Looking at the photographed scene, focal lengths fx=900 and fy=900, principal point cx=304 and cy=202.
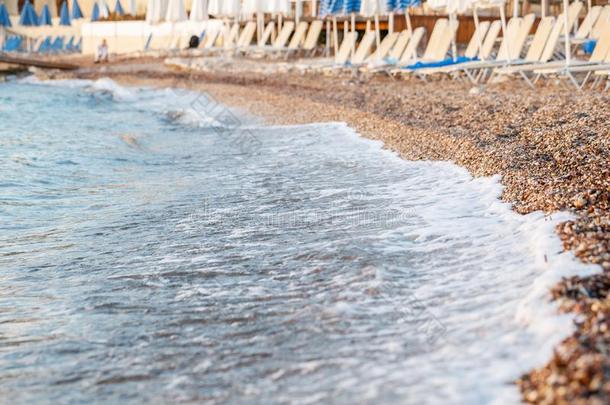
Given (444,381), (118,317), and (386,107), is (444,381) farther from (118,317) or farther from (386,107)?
(386,107)

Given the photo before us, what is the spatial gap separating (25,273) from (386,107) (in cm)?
731

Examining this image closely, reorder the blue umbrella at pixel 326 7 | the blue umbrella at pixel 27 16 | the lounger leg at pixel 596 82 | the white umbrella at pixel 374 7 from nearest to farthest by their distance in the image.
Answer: the lounger leg at pixel 596 82 → the white umbrella at pixel 374 7 → the blue umbrella at pixel 326 7 → the blue umbrella at pixel 27 16

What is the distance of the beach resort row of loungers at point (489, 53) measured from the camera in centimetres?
1136

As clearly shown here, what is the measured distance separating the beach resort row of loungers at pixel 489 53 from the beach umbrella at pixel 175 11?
5526mm

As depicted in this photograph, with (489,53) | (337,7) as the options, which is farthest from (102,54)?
(489,53)

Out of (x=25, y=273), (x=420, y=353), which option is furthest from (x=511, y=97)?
(x=420, y=353)

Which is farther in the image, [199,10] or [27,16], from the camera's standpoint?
[27,16]

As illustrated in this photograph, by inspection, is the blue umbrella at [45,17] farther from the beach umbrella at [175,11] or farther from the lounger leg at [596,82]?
the lounger leg at [596,82]

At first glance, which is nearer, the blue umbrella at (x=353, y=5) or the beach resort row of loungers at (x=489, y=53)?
the beach resort row of loungers at (x=489, y=53)

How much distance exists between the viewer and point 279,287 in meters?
3.94

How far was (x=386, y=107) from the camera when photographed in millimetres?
11367

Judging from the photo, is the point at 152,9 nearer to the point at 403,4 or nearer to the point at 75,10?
Answer: the point at 75,10

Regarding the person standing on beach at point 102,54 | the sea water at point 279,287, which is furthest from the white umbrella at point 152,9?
the sea water at point 279,287

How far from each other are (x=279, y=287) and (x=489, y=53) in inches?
455
